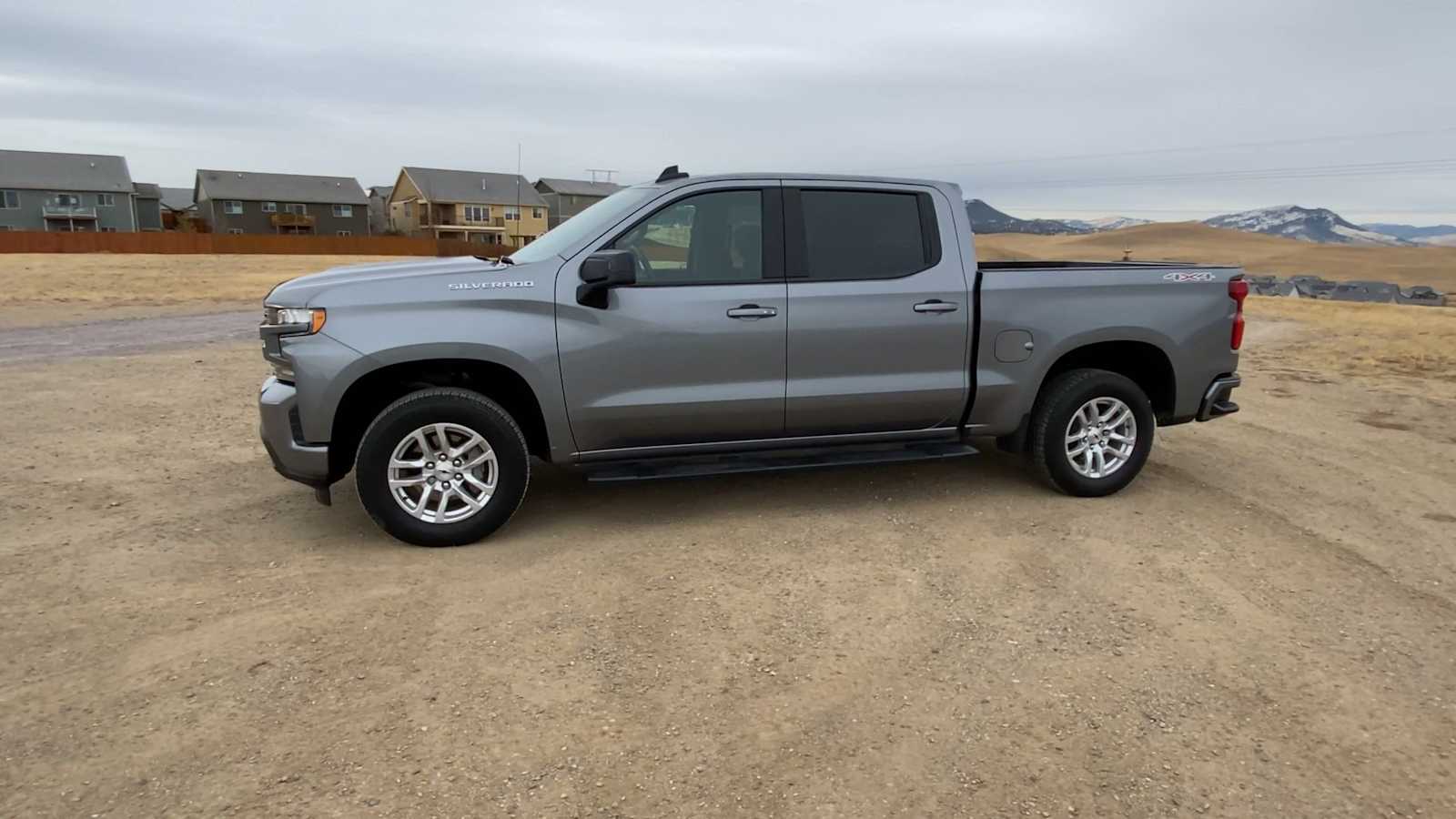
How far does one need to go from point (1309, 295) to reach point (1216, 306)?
21.9 m

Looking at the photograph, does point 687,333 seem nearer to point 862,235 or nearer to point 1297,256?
point 862,235

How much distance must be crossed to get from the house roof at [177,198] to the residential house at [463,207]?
2103cm

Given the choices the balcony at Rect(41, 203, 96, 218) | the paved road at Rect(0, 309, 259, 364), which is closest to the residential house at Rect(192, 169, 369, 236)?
the balcony at Rect(41, 203, 96, 218)

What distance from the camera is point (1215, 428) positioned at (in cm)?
780

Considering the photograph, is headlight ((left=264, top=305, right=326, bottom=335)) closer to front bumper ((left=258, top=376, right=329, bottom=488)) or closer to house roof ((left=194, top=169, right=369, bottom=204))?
front bumper ((left=258, top=376, right=329, bottom=488))

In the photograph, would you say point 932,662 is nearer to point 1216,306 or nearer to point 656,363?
point 656,363

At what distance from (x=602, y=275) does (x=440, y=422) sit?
111cm

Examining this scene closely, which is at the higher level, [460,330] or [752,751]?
[460,330]

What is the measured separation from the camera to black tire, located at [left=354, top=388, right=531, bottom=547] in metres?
4.67

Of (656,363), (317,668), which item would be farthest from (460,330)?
(317,668)

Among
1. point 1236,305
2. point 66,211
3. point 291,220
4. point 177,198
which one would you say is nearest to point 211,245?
point 291,220

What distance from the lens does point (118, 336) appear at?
13703 millimetres

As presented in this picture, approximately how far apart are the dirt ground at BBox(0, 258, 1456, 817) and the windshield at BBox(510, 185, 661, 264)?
4.94 ft

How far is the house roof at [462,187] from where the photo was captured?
235ft
